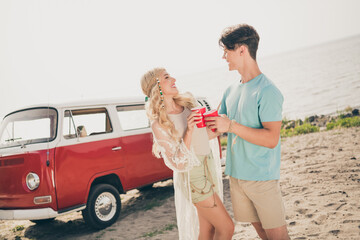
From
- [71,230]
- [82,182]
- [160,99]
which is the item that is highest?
[160,99]

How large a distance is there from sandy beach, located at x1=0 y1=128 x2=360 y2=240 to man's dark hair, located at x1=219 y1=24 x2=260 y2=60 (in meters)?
2.79

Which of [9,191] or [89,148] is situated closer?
[9,191]

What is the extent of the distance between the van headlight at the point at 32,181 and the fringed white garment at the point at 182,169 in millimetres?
2722

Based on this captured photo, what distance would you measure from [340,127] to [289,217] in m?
7.97

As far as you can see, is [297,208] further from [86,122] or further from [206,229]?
[86,122]

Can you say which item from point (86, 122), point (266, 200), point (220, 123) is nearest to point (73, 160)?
point (86, 122)

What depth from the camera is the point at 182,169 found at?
8.33ft

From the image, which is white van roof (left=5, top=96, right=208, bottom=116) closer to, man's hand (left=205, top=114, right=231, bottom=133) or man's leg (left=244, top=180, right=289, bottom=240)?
man's hand (left=205, top=114, right=231, bottom=133)

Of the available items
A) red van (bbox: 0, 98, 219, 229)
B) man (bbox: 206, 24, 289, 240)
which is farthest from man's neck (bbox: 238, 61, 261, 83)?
red van (bbox: 0, 98, 219, 229)

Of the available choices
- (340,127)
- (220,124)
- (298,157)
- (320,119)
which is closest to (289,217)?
(220,124)

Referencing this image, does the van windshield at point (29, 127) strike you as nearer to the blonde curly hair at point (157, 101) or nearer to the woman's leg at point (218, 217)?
the blonde curly hair at point (157, 101)

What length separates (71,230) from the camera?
5602mm

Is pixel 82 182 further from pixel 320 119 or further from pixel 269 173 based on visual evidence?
pixel 320 119

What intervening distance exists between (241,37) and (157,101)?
0.95 metres
